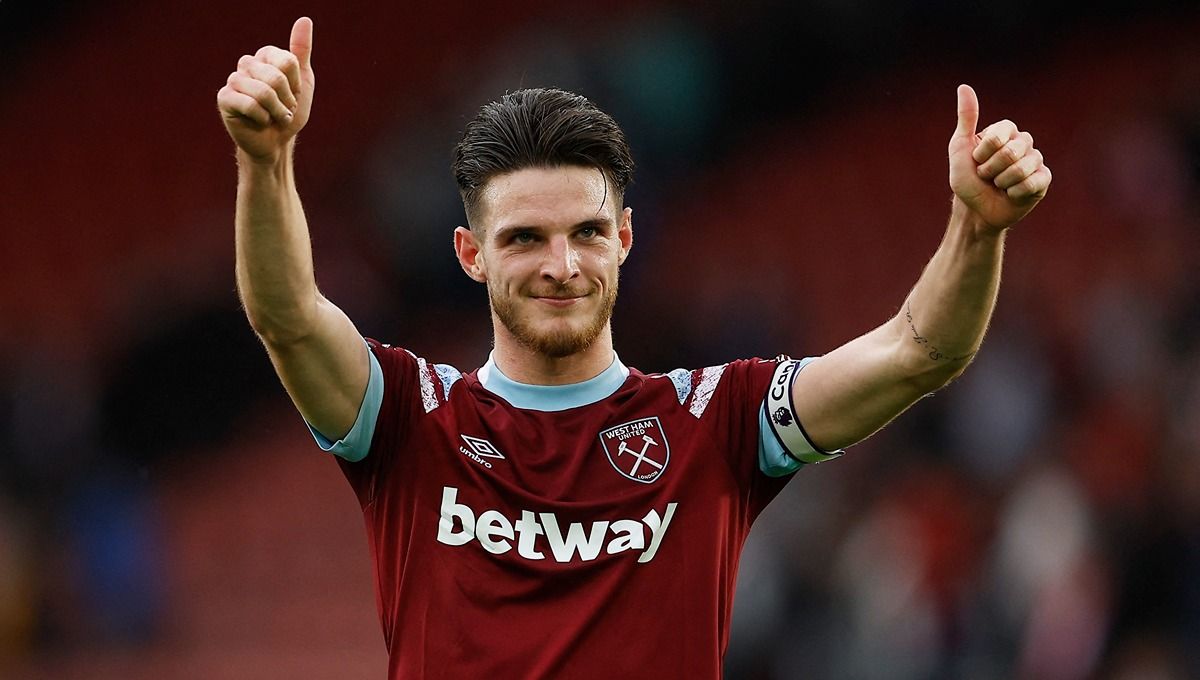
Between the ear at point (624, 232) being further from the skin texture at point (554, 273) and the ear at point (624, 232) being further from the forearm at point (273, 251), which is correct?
the forearm at point (273, 251)

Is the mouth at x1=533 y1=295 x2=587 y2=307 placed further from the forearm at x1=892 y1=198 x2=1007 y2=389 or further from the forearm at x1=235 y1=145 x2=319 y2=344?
the forearm at x1=892 y1=198 x2=1007 y2=389

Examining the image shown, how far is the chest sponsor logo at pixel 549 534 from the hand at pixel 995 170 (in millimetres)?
769

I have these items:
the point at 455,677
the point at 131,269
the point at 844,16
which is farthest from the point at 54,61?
the point at 455,677

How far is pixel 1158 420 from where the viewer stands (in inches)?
229

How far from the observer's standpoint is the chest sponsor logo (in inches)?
107

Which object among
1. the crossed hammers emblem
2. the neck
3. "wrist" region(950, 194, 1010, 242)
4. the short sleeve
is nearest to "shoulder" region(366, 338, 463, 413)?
the short sleeve

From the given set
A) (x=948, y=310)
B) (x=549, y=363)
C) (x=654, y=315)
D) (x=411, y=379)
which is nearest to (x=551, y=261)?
(x=549, y=363)

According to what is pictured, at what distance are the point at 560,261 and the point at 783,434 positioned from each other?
1.65 ft

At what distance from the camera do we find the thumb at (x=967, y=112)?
247 cm

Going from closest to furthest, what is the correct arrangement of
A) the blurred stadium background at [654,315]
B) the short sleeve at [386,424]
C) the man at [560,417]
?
Answer: the man at [560,417]
the short sleeve at [386,424]
the blurred stadium background at [654,315]

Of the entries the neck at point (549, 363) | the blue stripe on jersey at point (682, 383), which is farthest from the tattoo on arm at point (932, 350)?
the neck at point (549, 363)

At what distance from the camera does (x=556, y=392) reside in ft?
9.57

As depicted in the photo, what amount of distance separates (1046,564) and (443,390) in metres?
3.47

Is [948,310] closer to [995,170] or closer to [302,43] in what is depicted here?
[995,170]
